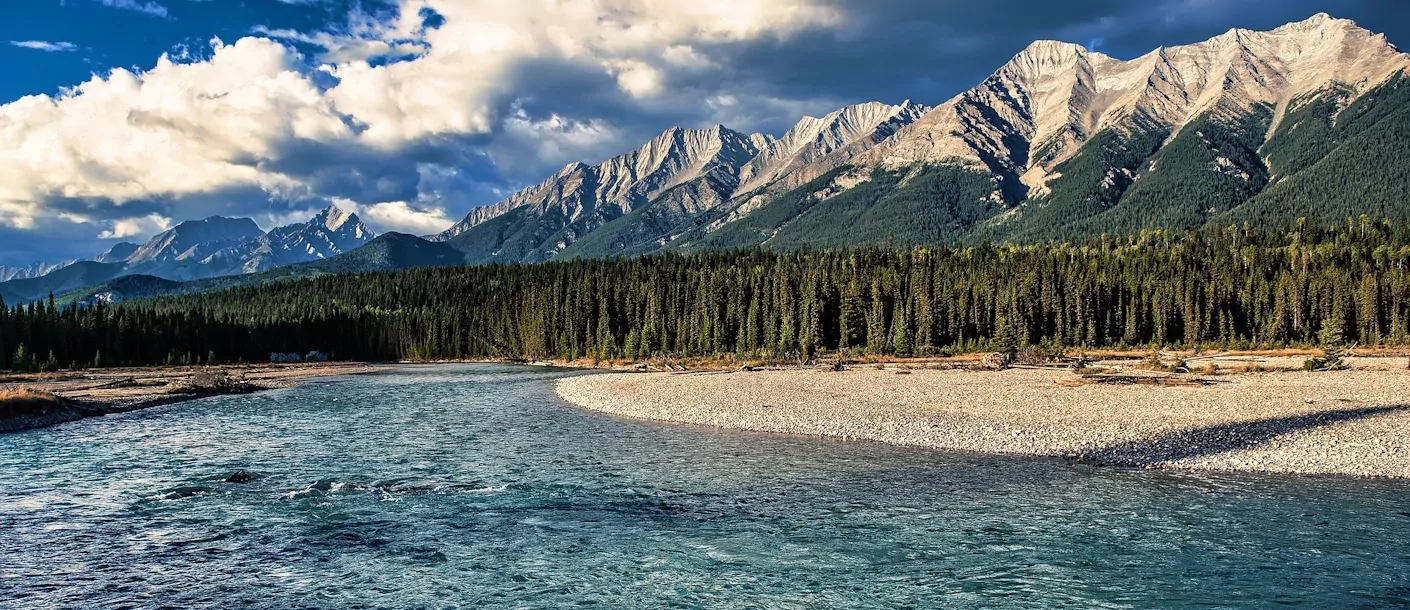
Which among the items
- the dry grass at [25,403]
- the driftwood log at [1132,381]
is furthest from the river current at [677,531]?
the driftwood log at [1132,381]

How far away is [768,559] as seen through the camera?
66.1 ft

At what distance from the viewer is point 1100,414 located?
4316cm

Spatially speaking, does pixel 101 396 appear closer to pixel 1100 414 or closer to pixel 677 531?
pixel 677 531

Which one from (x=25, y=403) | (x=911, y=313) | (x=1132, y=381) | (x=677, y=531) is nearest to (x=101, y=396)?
(x=25, y=403)

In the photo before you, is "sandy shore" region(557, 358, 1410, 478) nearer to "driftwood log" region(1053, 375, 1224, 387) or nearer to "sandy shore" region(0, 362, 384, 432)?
"driftwood log" region(1053, 375, 1224, 387)

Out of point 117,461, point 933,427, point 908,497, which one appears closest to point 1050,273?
point 933,427

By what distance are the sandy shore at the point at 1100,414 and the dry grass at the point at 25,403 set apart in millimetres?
35310

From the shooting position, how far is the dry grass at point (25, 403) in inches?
1953

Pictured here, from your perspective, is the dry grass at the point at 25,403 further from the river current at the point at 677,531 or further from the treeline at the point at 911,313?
the treeline at the point at 911,313

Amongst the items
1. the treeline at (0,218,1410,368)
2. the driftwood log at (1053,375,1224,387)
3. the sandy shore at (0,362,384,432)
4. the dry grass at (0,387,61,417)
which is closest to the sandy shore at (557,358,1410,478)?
the driftwood log at (1053,375,1224,387)

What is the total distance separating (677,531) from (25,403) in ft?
169

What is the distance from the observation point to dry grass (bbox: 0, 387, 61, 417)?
163 feet

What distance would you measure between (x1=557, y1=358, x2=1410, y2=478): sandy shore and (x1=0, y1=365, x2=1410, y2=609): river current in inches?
132

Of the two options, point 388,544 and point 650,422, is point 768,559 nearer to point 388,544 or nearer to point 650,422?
point 388,544
